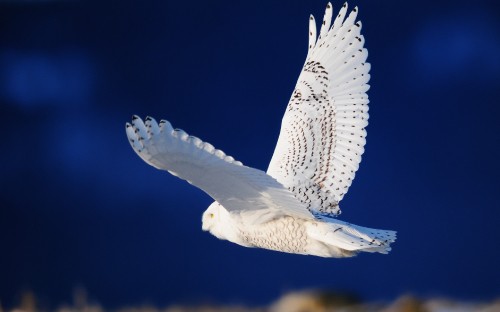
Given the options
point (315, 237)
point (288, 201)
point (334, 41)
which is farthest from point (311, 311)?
point (334, 41)

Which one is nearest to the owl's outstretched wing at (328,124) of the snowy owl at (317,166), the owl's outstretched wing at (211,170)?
the snowy owl at (317,166)

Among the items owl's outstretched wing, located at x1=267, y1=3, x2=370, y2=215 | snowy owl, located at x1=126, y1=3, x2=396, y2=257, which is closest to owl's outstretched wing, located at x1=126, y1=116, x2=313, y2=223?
snowy owl, located at x1=126, y1=3, x2=396, y2=257

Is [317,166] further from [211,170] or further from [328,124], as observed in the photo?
[211,170]

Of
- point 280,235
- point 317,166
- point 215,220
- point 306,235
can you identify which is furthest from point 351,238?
point 215,220

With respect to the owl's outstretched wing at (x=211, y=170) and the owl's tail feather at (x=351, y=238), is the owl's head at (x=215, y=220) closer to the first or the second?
the owl's outstretched wing at (x=211, y=170)

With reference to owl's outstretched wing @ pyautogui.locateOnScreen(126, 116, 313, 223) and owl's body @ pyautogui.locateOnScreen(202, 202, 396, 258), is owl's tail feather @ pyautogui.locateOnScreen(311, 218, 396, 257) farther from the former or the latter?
owl's outstretched wing @ pyautogui.locateOnScreen(126, 116, 313, 223)

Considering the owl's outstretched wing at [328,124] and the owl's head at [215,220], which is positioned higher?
the owl's outstretched wing at [328,124]
